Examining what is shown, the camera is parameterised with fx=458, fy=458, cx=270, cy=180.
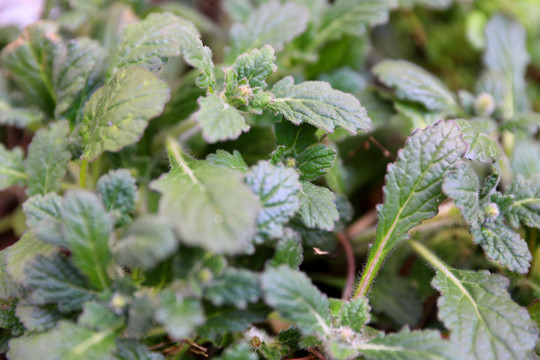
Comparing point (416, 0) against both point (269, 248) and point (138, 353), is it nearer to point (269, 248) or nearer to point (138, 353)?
point (269, 248)

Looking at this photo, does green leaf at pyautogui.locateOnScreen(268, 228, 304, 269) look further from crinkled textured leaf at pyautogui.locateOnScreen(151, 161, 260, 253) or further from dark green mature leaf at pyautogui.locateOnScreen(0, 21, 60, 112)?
dark green mature leaf at pyautogui.locateOnScreen(0, 21, 60, 112)

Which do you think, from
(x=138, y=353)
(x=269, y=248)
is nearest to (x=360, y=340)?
(x=269, y=248)

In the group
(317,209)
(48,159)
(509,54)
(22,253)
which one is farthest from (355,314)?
(509,54)

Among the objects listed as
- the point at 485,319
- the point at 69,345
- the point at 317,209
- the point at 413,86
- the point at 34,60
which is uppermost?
the point at 34,60

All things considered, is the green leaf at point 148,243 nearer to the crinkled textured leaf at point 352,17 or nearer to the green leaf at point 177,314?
the green leaf at point 177,314

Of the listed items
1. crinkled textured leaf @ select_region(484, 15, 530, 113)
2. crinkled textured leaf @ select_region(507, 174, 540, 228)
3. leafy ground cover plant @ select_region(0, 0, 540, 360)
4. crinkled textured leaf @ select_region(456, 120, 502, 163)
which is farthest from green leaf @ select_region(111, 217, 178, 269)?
crinkled textured leaf @ select_region(484, 15, 530, 113)

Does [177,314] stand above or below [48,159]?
below

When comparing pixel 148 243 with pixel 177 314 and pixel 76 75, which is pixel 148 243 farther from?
pixel 76 75

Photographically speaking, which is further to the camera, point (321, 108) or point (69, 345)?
point (321, 108)
